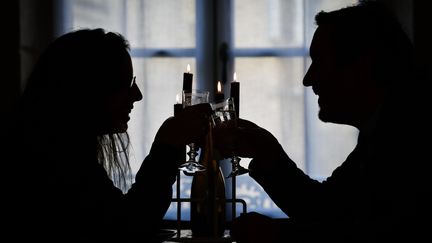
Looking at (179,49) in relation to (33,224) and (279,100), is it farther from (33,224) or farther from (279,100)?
(33,224)

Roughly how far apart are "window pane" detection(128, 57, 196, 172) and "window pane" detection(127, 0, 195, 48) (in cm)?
13

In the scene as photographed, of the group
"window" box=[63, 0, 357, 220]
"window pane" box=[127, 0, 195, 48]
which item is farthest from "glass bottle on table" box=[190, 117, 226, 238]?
"window pane" box=[127, 0, 195, 48]

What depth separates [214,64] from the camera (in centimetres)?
330

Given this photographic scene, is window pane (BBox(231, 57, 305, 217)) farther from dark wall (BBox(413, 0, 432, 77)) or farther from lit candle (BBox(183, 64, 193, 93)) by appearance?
lit candle (BBox(183, 64, 193, 93))

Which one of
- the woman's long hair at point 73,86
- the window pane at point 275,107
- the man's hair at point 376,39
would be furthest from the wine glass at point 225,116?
the window pane at point 275,107

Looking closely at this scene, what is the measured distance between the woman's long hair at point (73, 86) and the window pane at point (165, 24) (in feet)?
6.13

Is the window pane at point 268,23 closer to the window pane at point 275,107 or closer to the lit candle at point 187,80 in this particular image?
the window pane at point 275,107

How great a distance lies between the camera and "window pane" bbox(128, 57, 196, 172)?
3215mm

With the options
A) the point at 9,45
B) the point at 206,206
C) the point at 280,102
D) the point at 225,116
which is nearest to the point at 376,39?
the point at 225,116

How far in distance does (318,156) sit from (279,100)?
40 cm

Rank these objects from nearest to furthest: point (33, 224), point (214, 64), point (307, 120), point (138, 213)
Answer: point (33, 224)
point (138, 213)
point (307, 120)
point (214, 64)

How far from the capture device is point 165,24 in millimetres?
3258

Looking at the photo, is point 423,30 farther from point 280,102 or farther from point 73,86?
point 73,86

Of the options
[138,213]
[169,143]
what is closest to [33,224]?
[138,213]
